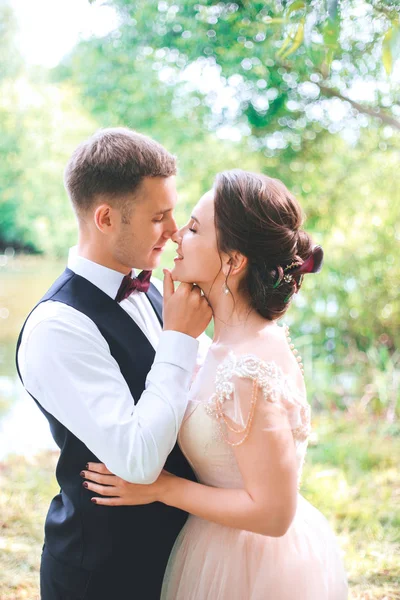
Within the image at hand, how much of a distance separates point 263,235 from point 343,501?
229 centimetres

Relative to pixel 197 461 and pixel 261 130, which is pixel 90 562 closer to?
pixel 197 461

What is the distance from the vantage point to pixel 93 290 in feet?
5.73

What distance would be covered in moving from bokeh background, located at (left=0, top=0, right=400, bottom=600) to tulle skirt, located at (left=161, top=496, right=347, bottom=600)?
1.55m

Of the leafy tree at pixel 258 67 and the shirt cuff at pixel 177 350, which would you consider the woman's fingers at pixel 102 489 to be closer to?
the shirt cuff at pixel 177 350

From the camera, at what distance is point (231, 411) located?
1.55m

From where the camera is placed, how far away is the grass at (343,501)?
2.94 metres

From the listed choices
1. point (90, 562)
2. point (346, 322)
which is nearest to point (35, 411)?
point (346, 322)

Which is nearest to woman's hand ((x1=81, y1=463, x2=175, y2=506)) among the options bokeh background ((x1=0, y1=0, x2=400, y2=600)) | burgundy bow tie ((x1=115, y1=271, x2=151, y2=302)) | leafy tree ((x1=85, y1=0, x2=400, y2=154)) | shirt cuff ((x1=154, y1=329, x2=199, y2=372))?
shirt cuff ((x1=154, y1=329, x2=199, y2=372))

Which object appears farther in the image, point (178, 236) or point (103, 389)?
point (178, 236)

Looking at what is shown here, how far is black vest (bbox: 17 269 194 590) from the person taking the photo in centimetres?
165

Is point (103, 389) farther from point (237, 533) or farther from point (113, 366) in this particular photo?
point (237, 533)

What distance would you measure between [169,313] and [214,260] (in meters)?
0.19

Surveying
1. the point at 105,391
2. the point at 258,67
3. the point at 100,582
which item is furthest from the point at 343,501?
the point at 258,67

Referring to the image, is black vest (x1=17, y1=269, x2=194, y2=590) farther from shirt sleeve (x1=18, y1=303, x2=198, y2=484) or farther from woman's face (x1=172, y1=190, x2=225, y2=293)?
woman's face (x1=172, y1=190, x2=225, y2=293)
